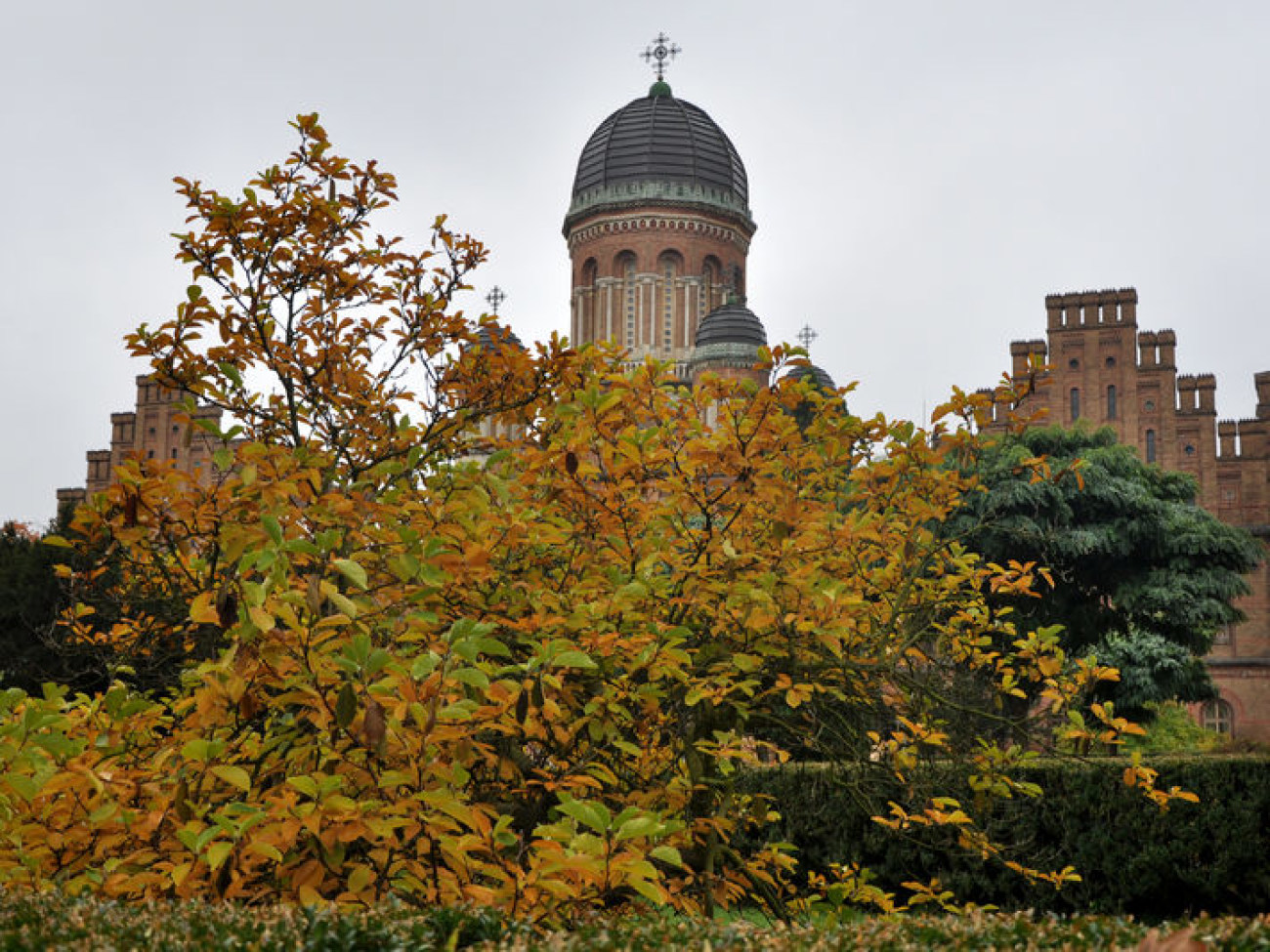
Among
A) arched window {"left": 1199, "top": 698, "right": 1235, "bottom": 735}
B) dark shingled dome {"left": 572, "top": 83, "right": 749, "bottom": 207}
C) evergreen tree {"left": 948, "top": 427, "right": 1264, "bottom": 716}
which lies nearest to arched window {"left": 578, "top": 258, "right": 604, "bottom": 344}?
dark shingled dome {"left": 572, "top": 83, "right": 749, "bottom": 207}

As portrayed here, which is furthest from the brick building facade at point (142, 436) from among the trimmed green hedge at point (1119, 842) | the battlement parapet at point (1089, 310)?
the trimmed green hedge at point (1119, 842)

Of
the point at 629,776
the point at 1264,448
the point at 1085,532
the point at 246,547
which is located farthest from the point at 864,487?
the point at 1264,448

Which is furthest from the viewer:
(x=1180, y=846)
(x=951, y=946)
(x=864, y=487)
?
(x=1180, y=846)

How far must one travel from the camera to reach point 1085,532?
25375 millimetres

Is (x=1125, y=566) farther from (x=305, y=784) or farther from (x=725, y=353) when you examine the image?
(x=305, y=784)

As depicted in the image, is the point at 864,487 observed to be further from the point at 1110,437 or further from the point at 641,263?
the point at 641,263

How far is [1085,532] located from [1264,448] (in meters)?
14.4

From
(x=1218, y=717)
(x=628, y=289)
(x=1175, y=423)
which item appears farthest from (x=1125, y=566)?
(x=628, y=289)

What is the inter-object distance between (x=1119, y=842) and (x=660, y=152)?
46321 millimetres

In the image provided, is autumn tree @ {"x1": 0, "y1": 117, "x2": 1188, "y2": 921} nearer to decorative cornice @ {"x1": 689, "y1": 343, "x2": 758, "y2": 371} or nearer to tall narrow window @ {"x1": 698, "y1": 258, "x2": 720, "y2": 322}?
decorative cornice @ {"x1": 689, "y1": 343, "x2": 758, "y2": 371}

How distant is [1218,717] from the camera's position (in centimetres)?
3650

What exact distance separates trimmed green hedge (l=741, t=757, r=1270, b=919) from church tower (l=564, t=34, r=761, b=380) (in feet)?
132

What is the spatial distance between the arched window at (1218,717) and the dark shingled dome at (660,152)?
99.3ft

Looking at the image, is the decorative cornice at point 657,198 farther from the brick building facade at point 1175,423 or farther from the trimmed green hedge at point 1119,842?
the trimmed green hedge at point 1119,842
